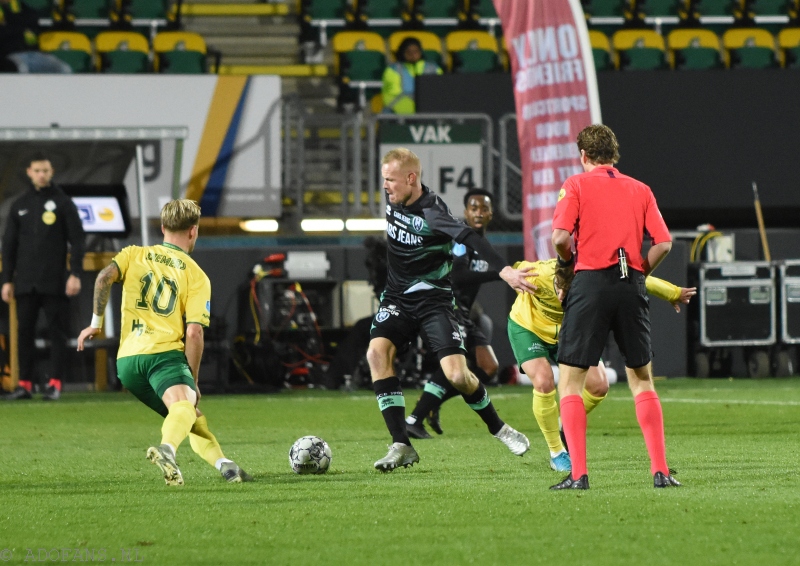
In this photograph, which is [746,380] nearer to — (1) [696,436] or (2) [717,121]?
(2) [717,121]

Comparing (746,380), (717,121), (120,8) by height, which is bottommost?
(746,380)

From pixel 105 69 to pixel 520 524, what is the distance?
54.2 ft

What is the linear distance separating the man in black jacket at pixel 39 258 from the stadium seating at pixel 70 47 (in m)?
6.92

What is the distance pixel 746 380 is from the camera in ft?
57.1

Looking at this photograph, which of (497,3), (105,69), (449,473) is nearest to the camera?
(449,473)

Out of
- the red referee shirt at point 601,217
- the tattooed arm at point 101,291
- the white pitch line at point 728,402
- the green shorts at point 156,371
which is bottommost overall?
the white pitch line at point 728,402

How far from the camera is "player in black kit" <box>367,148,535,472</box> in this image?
8.15m

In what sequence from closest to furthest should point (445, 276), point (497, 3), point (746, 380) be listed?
1. point (445, 276)
2. point (497, 3)
3. point (746, 380)

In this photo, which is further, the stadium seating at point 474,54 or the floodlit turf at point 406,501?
the stadium seating at point 474,54

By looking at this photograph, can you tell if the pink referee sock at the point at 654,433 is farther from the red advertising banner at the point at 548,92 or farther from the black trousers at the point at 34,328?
the black trousers at the point at 34,328

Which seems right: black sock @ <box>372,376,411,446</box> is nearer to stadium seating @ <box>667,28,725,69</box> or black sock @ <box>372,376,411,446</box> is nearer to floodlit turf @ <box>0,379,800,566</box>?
floodlit turf @ <box>0,379,800,566</box>

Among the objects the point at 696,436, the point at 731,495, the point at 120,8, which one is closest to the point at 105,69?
the point at 120,8

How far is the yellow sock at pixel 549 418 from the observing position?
8.09m

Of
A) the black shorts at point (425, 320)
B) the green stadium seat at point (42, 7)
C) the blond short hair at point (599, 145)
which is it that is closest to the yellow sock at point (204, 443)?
the black shorts at point (425, 320)
